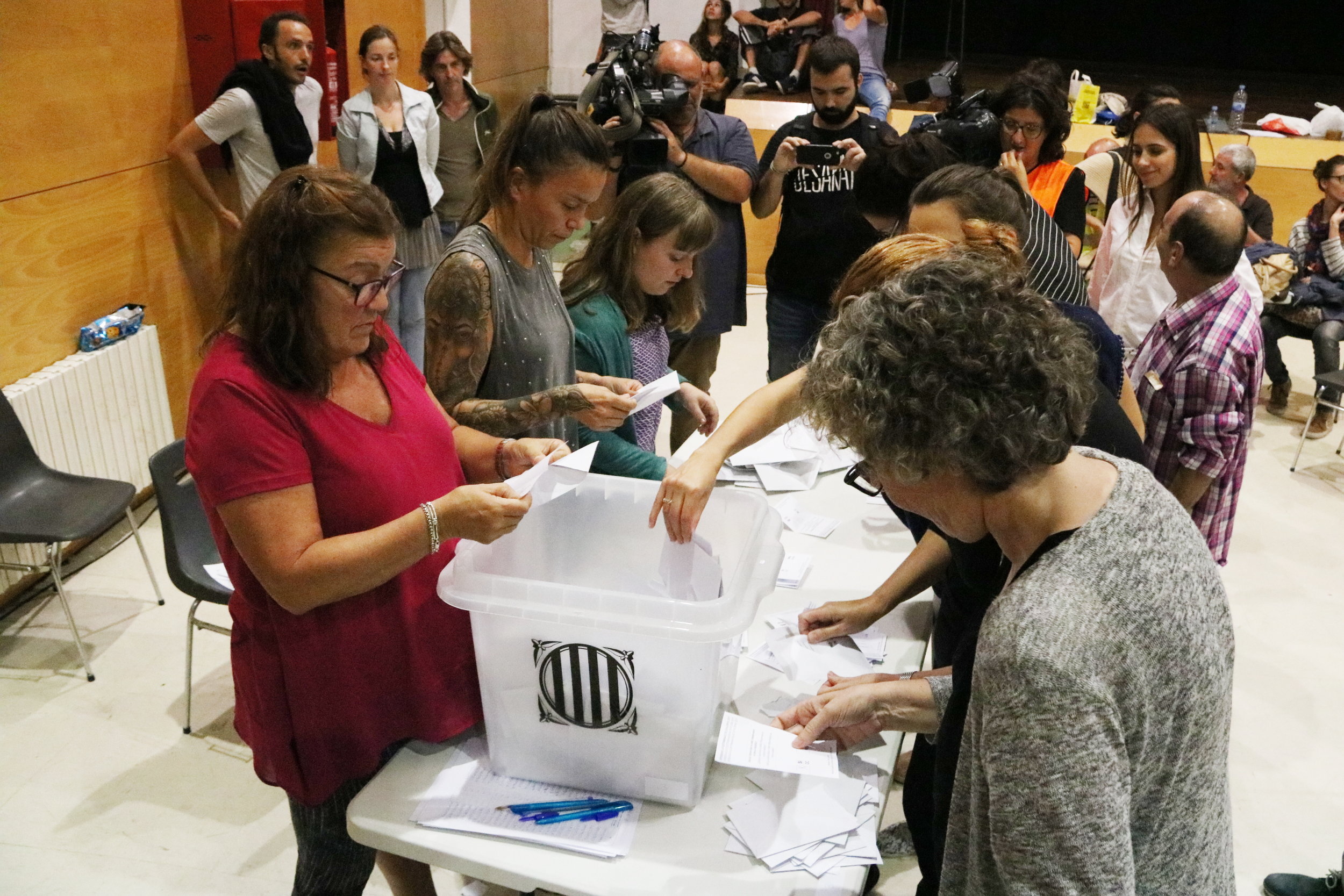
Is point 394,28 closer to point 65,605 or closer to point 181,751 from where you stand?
point 65,605

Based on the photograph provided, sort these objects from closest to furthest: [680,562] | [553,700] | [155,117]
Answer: [553,700] → [680,562] → [155,117]

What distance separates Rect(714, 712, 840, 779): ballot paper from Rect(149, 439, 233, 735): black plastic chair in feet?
5.58

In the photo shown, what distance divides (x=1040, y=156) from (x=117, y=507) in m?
3.46

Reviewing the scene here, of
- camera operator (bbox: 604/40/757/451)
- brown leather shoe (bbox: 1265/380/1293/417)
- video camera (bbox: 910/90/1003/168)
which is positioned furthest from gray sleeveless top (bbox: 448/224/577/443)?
brown leather shoe (bbox: 1265/380/1293/417)

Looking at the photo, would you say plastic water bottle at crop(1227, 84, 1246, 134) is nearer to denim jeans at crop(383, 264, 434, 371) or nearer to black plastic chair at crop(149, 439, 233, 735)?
denim jeans at crop(383, 264, 434, 371)

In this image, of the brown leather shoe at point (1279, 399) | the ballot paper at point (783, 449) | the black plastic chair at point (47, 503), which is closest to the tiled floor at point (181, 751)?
the black plastic chair at point (47, 503)

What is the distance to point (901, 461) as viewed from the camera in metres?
1.09

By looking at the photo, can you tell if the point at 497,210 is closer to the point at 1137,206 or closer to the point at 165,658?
the point at 165,658

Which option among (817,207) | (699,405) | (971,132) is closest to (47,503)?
(699,405)

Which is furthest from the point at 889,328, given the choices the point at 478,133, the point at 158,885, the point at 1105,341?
the point at 478,133

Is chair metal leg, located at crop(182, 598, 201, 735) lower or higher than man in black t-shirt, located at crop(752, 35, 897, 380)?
lower

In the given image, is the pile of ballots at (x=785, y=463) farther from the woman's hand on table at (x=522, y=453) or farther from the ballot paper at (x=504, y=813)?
→ the ballot paper at (x=504, y=813)

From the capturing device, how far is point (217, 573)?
2.87 m

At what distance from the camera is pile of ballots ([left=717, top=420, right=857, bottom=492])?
2617 mm
